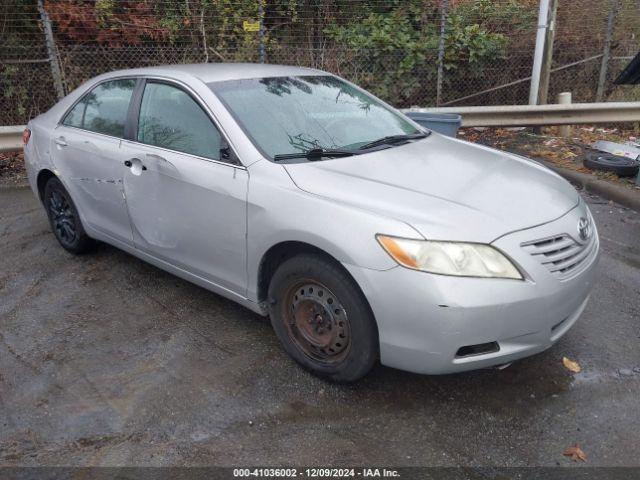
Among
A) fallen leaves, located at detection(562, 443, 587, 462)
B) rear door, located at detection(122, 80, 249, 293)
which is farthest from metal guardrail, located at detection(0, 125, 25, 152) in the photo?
fallen leaves, located at detection(562, 443, 587, 462)

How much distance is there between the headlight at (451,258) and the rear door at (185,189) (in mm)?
971

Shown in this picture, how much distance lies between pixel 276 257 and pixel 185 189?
0.76 metres

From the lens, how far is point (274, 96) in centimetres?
359

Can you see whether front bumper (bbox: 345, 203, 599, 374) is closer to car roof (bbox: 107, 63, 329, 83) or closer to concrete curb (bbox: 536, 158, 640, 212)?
car roof (bbox: 107, 63, 329, 83)

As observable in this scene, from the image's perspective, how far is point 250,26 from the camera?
9047 mm

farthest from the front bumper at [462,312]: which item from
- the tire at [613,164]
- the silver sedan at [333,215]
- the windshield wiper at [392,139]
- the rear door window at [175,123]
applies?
the tire at [613,164]

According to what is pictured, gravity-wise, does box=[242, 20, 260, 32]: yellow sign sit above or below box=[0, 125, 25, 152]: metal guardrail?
above

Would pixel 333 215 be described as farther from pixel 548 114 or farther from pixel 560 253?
pixel 548 114

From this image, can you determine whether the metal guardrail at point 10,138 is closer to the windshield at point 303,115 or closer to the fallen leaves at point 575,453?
the windshield at point 303,115

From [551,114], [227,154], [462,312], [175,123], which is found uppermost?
[175,123]

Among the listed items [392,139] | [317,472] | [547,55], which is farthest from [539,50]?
[317,472]

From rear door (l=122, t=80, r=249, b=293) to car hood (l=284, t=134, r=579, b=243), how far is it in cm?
45

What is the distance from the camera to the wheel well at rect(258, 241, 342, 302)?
2835 mm

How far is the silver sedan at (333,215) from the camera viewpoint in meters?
2.52
